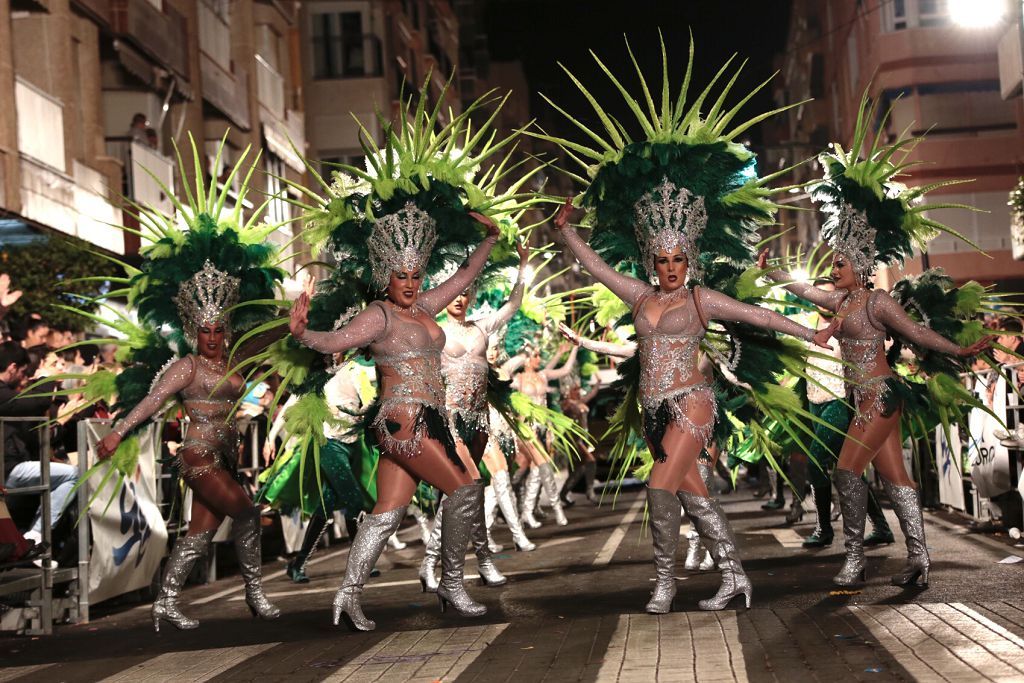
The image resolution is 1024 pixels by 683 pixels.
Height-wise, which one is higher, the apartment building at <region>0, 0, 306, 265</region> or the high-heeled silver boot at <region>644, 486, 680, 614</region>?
the apartment building at <region>0, 0, 306, 265</region>

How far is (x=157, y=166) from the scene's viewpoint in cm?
2531

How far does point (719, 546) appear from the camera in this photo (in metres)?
8.43

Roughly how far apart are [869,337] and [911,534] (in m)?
1.26

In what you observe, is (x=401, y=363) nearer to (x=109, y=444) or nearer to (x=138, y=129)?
(x=109, y=444)

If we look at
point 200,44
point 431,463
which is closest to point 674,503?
point 431,463

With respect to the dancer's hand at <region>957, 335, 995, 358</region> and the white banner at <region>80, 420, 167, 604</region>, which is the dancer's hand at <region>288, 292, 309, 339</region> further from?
the dancer's hand at <region>957, 335, 995, 358</region>

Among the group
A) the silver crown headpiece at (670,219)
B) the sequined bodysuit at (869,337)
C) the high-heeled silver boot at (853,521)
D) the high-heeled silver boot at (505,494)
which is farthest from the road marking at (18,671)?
the high-heeled silver boot at (505,494)

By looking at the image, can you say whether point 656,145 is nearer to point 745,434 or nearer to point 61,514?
point 745,434

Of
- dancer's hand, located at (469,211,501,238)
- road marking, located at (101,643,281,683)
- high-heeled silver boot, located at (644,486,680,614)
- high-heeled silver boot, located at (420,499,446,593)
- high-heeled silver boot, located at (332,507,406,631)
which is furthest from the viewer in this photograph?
high-heeled silver boot, located at (420,499,446,593)

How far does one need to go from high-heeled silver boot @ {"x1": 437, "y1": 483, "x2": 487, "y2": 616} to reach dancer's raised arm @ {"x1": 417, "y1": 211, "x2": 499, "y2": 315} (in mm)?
1089

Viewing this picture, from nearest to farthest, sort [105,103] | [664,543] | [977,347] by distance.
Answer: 1. [664,543]
2. [977,347]
3. [105,103]

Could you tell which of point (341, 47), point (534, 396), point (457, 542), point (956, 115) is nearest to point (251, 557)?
point (457, 542)

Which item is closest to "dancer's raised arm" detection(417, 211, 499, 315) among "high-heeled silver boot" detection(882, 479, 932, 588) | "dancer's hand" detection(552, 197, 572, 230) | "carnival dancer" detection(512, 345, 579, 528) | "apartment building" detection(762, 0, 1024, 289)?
"dancer's hand" detection(552, 197, 572, 230)

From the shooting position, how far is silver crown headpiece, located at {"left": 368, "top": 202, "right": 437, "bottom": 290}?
8.79 metres
